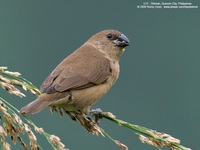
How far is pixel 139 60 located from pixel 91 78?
9.86 m

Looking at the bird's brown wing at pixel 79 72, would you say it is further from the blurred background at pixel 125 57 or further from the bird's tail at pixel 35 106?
the blurred background at pixel 125 57

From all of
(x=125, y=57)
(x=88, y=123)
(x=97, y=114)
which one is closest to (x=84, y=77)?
(x=97, y=114)

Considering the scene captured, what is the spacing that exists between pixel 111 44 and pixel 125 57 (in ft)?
29.0

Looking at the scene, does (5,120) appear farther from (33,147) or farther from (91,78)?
(91,78)

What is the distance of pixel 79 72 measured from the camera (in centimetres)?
484

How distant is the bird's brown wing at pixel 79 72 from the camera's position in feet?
15.0

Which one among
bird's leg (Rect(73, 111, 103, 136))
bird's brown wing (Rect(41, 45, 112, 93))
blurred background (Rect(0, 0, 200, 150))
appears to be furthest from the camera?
blurred background (Rect(0, 0, 200, 150))

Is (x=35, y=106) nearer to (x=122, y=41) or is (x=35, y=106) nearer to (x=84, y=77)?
(x=84, y=77)

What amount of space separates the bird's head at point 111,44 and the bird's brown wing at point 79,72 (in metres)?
0.14

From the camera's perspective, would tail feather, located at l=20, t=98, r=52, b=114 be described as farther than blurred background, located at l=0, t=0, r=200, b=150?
No

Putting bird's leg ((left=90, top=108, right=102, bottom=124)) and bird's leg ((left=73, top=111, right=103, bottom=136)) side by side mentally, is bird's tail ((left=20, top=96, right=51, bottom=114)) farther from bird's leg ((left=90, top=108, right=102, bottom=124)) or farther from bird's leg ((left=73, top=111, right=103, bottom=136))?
bird's leg ((left=90, top=108, right=102, bottom=124))

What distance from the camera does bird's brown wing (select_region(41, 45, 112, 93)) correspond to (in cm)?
458

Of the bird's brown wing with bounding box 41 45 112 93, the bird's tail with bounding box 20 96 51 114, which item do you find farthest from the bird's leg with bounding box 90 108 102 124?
the bird's tail with bounding box 20 96 51 114

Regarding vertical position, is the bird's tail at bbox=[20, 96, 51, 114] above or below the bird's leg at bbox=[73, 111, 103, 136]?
above
